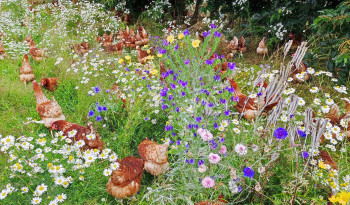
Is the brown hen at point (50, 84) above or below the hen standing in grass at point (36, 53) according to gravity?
below

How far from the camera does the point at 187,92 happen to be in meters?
2.31

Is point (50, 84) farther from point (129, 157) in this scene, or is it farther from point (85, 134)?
point (129, 157)

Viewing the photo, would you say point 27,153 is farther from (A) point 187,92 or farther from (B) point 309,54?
(B) point 309,54

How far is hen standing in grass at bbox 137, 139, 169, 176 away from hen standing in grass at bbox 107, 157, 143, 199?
13 cm

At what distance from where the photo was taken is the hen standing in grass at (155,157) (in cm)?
195

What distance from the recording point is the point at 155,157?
1.95 m

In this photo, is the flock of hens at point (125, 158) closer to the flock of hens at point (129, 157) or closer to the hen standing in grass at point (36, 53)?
the flock of hens at point (129, 157)

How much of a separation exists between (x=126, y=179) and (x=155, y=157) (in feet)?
0.96

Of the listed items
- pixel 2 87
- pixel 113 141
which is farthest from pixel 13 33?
pixel 113 141

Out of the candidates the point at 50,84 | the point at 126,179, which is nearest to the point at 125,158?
the point at 126,179

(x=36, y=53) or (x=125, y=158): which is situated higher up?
(x=36, y=53)

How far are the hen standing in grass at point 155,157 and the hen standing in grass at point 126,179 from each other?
0.13 m

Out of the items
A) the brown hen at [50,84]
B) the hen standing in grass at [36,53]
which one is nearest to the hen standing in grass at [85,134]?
the brown hen at [50,84]

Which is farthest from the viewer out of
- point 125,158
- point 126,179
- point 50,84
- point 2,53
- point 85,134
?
point 2,53
